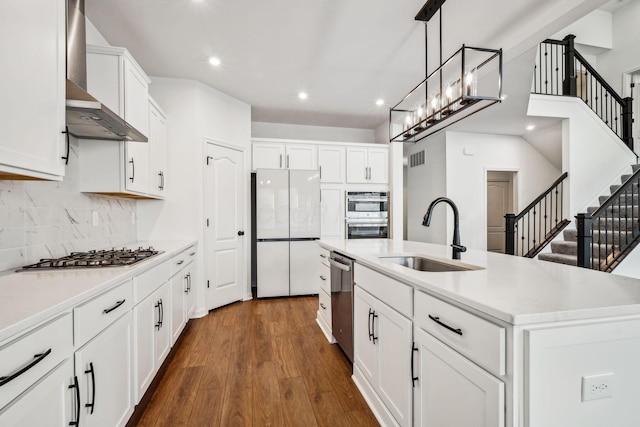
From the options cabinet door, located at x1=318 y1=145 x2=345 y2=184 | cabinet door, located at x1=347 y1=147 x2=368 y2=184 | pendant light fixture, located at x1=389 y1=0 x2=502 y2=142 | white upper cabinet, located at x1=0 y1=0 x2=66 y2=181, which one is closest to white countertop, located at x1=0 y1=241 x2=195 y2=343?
white upper cabinet, located at x1=0 y1=0 x2=66 y2=181

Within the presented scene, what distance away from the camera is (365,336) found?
6.46ft

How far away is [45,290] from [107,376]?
19.7 inches

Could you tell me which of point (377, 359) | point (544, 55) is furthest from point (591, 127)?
point (377, 359)

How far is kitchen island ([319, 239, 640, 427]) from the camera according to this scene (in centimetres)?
85

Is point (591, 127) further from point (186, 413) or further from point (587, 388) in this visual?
point (186, 413)

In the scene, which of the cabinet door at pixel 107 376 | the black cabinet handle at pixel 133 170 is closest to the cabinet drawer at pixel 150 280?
the cabinet door at pixel 107 376

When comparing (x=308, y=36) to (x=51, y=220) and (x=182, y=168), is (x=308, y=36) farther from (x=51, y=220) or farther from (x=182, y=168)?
(x=51, y=220)

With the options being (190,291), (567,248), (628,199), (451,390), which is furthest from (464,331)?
(628,199)

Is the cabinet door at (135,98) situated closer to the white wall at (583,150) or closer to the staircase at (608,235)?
the staircase at (608,235)

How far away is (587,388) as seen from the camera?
0.88 metres

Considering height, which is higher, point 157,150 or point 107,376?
point 157,150

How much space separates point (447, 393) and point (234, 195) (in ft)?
11.3

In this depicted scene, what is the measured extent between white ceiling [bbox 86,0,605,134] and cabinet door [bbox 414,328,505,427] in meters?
2.45

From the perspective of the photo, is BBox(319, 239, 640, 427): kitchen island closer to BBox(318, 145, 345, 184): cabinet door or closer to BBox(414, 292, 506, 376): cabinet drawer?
BBox(414, 292, 506, 376): cabinet drawer
